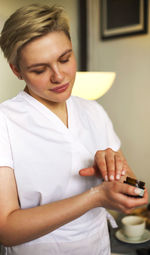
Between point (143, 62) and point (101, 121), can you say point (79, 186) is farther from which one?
point (143, 62)

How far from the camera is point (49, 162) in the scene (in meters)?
1.04

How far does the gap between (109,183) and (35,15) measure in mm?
517

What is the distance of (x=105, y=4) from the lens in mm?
2508

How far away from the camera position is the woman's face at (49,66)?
92 cm

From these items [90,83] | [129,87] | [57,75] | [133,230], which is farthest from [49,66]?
[129,87]

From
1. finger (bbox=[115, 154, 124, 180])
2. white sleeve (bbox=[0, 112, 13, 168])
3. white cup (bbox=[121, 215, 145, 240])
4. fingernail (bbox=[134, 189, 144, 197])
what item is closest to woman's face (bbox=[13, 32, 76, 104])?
white sleeve (bbox=[0, 112, 13, 168])

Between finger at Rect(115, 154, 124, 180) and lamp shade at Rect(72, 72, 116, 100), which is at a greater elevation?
lamp shade at Rect(72, 72, 116, 100)

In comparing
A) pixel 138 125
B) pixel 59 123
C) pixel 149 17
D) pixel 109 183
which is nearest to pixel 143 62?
pixel 149 17

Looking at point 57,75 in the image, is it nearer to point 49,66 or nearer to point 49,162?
point 49,66

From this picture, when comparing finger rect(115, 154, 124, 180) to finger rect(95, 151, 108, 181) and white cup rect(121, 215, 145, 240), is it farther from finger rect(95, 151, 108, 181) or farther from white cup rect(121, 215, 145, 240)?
white cup rect(121, 215, 145, 240)

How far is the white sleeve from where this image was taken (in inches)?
37.0

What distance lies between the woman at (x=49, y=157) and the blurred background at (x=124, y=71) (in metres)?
1.32

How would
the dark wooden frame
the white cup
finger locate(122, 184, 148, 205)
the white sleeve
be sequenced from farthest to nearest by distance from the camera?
1. the dark wooden frame
2. the white cup
3. the white sleeve
4. finger locate(122, 184, 148, 205)

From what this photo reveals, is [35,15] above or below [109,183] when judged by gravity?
above
